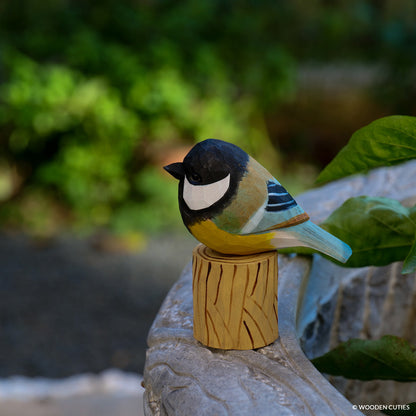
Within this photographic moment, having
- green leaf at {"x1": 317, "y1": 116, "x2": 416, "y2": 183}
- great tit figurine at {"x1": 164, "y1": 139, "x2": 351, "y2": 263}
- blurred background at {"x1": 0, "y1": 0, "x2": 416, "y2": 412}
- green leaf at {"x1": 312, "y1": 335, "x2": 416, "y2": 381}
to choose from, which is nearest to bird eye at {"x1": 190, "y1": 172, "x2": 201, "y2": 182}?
great tit figurine at {"x1": 164, "y1": 139, "x2": 351, "y2": 263}

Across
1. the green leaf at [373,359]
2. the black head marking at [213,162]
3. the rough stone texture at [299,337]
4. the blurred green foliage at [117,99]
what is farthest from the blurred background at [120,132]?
the black head marking at [213,162]

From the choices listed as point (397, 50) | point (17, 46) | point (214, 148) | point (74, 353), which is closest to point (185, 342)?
point (214, 148)

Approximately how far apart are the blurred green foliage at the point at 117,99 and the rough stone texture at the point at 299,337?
84.7 inches

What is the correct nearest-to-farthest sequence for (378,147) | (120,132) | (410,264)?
1. (410,264)
2. (378,147)
3. (120,132)

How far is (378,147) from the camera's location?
796mm

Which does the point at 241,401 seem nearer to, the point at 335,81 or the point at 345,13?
the point at 335,81

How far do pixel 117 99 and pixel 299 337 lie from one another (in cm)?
256

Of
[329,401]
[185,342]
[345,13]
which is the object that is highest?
[345,13]

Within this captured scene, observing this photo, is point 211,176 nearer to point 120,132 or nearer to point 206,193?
point 206,193

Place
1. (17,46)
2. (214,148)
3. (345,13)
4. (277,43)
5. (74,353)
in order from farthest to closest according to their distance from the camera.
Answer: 1. (345,13)
2. (277,43)
3. (17,46)
4. (74,353)
5. (214,148)

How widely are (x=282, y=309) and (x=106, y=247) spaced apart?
7.59 ft

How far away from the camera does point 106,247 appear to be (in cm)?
304

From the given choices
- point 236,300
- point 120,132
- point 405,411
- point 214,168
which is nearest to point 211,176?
point 214,168

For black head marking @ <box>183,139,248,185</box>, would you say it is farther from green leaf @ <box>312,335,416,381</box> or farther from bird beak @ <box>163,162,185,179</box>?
green leaf @ <box>312,335,416,381</box>
